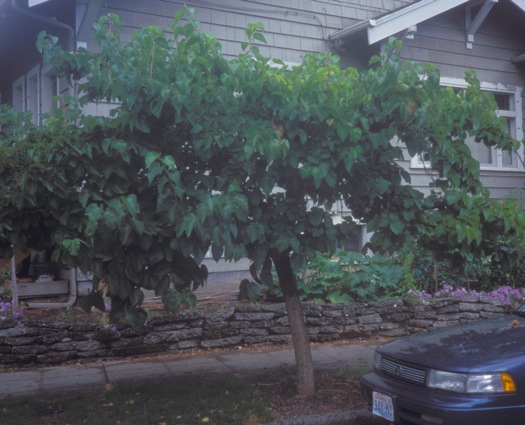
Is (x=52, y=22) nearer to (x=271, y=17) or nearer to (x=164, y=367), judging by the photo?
(x=271, y=17)

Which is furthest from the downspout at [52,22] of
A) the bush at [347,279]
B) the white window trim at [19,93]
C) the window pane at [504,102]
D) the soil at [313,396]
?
the window pane at [504,102]

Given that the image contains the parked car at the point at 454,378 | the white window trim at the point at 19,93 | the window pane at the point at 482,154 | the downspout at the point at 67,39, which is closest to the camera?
the parked car at the point at 454,378

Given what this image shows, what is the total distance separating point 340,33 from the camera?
11.5 m

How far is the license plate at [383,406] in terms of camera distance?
5074mm

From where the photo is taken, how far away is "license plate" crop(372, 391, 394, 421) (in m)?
5.07

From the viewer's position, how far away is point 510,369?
15.1 feet

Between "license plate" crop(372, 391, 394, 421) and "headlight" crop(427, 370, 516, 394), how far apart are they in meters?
0.51

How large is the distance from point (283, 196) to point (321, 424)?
2.09 m

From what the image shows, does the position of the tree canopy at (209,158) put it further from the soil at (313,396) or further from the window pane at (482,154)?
the window pane at (482,154)

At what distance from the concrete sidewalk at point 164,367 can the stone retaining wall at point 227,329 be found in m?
0.18

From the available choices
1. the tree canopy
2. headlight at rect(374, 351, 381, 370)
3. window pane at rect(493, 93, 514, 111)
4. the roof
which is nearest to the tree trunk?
the tree canopy

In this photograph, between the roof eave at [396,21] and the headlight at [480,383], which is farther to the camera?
the roof eave at [396,21]

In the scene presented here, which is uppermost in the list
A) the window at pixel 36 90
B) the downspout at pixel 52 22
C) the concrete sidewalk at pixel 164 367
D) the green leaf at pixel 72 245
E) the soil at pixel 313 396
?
the downspout at pixel 52 22

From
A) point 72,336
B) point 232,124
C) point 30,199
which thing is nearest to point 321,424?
point 232,124
